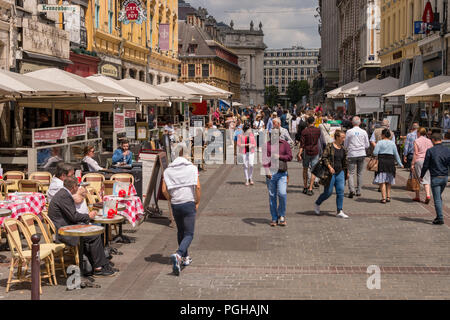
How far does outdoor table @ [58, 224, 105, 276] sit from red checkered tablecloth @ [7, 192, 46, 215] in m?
2.09

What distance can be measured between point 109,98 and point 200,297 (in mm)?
9765

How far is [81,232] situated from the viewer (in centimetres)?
820

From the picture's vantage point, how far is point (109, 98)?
16484mm

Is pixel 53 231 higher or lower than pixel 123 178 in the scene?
lower

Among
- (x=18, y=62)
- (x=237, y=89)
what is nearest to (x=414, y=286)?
(x=18, y=62)

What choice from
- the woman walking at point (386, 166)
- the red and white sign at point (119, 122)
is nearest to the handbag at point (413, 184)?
the woman walking at point (386, 166)

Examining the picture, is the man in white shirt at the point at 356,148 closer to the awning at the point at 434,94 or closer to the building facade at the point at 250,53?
the awning at the point at 434,94

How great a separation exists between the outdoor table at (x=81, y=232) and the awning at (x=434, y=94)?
39.4 ft

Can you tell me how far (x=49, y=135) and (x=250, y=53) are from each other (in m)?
145

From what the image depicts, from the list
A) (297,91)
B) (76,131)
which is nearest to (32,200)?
(76,131)

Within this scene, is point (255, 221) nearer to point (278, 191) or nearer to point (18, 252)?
point (278, 191)

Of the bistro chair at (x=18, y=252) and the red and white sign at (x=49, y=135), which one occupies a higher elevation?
the red and white sign at (x=49, y=135)

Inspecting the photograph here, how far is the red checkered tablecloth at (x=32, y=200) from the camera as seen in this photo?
10.3 meters

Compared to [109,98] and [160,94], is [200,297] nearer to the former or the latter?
[109,98]
